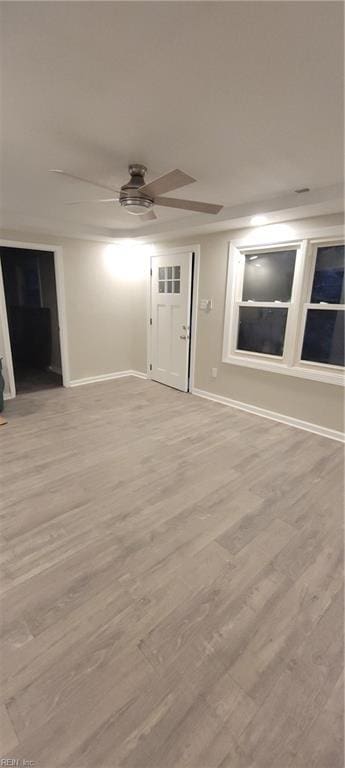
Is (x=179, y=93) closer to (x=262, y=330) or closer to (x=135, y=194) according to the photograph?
(x=135, y=194)

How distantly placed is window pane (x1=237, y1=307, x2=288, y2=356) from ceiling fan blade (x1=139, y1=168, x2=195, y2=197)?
208cm

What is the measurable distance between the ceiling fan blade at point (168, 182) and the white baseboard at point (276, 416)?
2762 millimetres

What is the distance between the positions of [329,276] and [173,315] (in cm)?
225

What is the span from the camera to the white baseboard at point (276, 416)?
3422 millimetres

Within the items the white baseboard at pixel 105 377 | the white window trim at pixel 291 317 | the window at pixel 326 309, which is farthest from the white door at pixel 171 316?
the window at pixel 326 309

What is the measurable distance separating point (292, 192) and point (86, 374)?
3.87 meters

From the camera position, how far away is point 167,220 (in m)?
4.01

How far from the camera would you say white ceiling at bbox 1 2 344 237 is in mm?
1144

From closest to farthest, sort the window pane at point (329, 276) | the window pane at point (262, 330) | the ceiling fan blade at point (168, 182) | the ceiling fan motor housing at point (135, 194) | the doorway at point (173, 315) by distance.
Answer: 1. the ceiling fan blade at point (168, 182)
2. the ceiling fan motor housing at point (135, 194)
3. the window pane at point (329, 276)
4. the window pane at point (262, 330)
5. the doorway at point (173, 315)

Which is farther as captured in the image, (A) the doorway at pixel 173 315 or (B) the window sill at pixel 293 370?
(A) the doorway at pixel 173 315

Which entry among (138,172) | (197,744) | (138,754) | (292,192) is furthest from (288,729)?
(292,192)

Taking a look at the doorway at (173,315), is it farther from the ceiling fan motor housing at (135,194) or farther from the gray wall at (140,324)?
the ceiling fan motor housing at (135,194)

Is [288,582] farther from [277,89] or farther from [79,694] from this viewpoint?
[277,89]

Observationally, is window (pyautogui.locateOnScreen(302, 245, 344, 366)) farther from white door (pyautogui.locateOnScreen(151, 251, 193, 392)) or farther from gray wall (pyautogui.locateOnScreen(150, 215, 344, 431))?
white door (pyautogui.locateOnScreen(151, 251, 193, 392))
